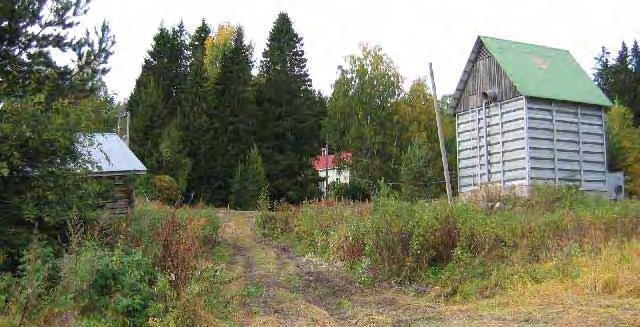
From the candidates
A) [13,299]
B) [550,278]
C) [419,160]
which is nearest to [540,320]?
[550,278]

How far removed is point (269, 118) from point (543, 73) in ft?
68.5

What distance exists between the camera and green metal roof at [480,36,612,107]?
21.1 metres

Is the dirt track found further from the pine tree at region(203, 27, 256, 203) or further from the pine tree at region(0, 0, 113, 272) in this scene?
the pine tree at region(203, 27, 256, 203)

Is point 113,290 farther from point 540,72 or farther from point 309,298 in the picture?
point 540,72

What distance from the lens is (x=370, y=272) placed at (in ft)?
40.5

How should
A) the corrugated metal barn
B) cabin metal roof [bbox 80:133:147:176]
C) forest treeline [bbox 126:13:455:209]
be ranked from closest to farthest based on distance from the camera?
cabin metal roof [bbox 80:133:147:176], the corrugated metal barn, forest treeline [bbox 126:13:455:209]

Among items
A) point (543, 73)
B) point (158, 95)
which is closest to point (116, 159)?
point (543, 73)

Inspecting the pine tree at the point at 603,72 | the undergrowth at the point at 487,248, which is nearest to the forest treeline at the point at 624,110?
the pine tree at the point at 603,72

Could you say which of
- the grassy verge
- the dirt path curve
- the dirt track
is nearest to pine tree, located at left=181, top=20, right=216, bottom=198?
the dirt path curve

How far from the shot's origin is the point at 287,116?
4019 cm

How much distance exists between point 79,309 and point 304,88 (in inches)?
1410

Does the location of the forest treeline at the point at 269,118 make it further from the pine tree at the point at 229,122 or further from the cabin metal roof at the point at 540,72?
the cabin metal roof at the point at 540,72

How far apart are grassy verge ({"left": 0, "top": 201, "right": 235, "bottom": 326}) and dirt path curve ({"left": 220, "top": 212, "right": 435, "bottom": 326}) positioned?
2.64 feet

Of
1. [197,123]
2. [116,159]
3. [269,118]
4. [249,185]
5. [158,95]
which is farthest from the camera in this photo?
[269,118]
